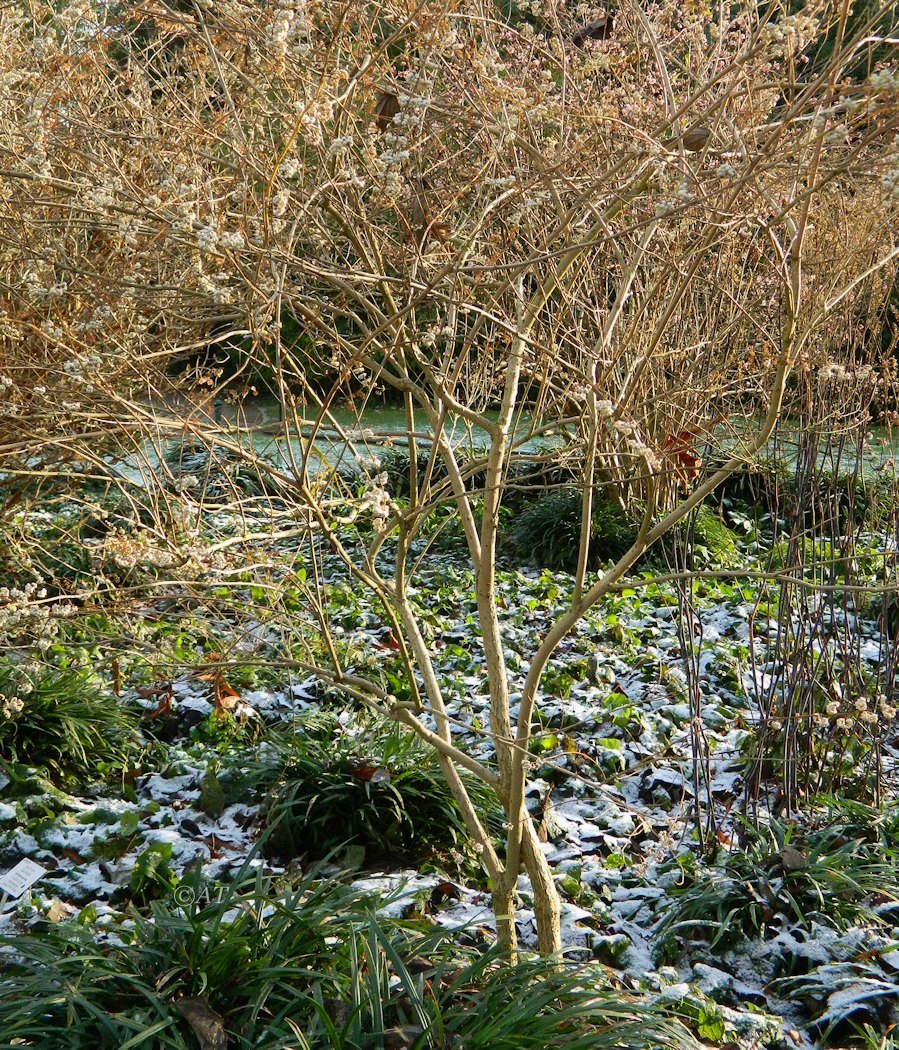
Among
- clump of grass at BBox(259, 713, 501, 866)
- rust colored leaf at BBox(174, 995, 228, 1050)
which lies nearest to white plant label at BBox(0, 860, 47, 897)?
clump of grass at BBox(259, 713, 501, 866)

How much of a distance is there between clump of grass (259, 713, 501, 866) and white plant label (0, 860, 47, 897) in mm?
707

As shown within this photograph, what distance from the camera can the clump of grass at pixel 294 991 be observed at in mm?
2180

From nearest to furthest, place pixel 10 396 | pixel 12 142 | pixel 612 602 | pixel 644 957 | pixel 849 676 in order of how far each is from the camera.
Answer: pixel 644 957 → pixel 12 142 → pixel 849 676 → pixel 10 396 → pixel 612 602

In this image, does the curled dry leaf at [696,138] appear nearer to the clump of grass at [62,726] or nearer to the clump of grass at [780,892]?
the clump of grass at [780,892]

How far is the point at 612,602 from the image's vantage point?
5.54 metres

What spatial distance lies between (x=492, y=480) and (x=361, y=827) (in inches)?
55.7

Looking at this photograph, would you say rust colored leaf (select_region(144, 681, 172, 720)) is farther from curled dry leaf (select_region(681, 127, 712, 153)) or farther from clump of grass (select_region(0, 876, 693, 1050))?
curled dry leaf (select_region(681, 127, 712, 153))

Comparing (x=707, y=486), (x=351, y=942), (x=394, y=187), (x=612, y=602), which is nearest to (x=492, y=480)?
(x=707, y=486)

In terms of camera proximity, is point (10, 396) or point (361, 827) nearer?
point (361, 827)

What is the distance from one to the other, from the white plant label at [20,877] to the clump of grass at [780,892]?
1.85 meters

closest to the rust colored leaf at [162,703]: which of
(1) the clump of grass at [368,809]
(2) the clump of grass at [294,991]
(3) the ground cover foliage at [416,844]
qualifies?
(3) the ground cover foliage at [416,844]

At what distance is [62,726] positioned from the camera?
3.90m

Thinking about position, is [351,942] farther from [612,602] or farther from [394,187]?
[612,602]

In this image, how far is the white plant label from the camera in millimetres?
3113
